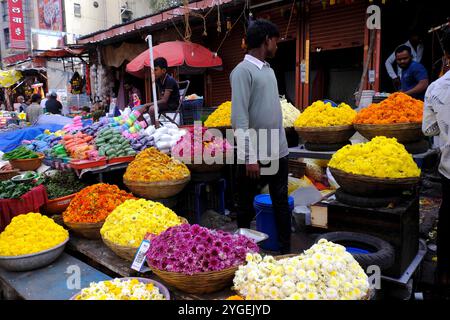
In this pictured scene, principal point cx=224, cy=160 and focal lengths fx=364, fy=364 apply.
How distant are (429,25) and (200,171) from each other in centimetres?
608

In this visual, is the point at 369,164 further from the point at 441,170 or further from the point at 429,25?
the point at 429,25

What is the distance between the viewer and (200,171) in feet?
14.8

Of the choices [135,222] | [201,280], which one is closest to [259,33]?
[135,222]

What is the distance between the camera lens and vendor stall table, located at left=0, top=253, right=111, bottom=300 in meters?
2.88

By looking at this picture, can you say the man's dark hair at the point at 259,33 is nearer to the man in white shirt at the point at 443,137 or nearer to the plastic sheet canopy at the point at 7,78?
the man in white shirt at the point at 443,137

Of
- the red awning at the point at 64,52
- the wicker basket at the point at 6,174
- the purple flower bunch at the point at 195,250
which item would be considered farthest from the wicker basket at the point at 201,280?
the red awning at the point at 64,52

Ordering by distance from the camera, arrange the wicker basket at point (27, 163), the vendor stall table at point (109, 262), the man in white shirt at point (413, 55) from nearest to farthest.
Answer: the vendor stall table at point (109, 262)
the wicker basket at point (27, 163)
the man in white shirt at point (413, 55)

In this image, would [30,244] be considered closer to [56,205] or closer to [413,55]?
[56,205]

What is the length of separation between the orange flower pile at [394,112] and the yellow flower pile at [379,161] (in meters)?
0.49

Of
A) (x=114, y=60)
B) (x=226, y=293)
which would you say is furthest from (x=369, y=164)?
(x=114, y=60)

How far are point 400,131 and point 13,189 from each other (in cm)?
419

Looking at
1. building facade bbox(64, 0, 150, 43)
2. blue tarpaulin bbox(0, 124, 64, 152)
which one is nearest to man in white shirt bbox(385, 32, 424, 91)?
blue tarpaulin bbox(0, 124, 64, 152)

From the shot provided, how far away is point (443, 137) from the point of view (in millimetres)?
2992

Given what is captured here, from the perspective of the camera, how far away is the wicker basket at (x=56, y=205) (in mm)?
4371
